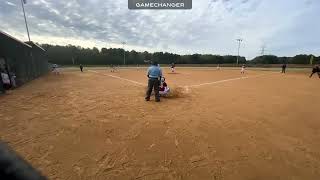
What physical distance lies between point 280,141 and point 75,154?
4.44 metres

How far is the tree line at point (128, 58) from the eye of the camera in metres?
90.3

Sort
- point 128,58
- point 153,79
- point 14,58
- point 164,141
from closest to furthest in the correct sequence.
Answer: point 164,141 → point 153,79 → point 14,58 → point 128,58

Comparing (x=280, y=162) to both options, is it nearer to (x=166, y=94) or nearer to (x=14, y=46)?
(x=166, y=94)

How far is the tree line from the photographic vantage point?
296 feet

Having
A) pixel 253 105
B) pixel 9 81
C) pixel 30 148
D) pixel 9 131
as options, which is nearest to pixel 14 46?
pixel 9 81

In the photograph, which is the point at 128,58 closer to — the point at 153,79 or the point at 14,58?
Result: the point at 14,58

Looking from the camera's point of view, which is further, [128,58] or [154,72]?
[128,58]

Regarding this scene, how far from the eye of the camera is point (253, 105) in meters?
9.84

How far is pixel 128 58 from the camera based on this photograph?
10381cm

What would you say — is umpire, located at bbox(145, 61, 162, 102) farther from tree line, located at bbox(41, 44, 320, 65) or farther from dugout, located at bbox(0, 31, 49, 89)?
tree line, located at bbox(41, 44, 320, 65)

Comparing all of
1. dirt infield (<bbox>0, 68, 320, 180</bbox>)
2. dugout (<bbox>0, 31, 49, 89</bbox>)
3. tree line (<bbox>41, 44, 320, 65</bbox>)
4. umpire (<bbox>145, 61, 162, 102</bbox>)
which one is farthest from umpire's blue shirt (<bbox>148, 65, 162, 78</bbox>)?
tree line (<bbox>41, 44, 320, 65</bbox>)

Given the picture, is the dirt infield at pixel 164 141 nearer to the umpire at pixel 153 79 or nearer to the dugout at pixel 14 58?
the umpire at pixel 153 79

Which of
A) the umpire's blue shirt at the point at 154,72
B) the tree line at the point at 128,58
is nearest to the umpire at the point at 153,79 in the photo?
the umpire's blue shirt at the point at 154,72

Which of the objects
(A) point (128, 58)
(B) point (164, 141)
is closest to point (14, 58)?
(B) point (164, 141)
